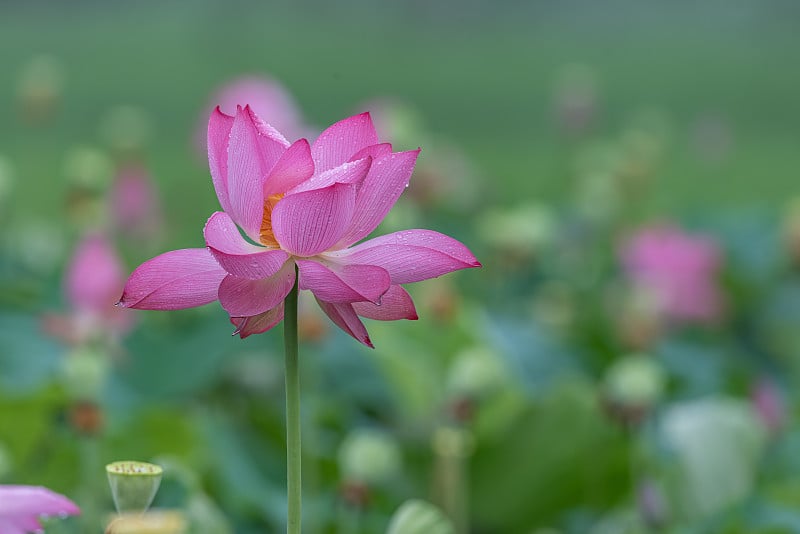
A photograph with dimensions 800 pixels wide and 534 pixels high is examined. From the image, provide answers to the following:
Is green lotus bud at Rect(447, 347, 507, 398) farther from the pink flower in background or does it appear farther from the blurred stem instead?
the pink flower in background

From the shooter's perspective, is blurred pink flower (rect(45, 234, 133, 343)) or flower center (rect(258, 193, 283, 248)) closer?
flower center (rect(258, 193, 283, 248))

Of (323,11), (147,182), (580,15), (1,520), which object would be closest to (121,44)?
(323,11)

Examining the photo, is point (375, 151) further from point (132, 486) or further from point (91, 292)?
point (91, 292)

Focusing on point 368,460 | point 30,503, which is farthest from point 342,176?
point 368,460

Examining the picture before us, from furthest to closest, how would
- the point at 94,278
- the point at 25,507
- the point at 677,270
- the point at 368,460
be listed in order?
the point at 677,270, the point at 94,278, the point at 368,460, the point at 25,507

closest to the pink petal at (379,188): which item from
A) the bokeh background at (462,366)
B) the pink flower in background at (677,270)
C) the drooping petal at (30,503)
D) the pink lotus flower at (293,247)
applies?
the pink lotus flower at (293,247)

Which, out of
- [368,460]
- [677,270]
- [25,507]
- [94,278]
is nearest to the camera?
[25,507]

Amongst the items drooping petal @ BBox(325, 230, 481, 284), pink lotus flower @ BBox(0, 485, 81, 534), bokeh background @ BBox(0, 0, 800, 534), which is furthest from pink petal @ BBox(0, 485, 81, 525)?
bokeh background @ BBox(0, 0, 800, 534)

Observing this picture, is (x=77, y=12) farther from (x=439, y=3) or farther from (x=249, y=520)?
(x=249, y=520)
